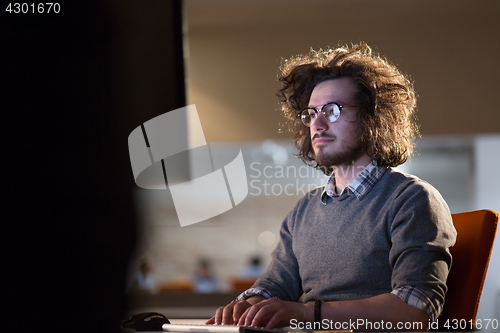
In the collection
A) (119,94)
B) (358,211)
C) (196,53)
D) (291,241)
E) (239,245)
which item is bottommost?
(239,245)

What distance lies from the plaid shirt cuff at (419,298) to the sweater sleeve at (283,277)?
0.42 meters

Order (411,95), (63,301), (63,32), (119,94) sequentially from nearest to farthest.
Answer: (63,301) < (63,32) < (119,94) < (411,95)

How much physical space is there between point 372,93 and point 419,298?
0.69 m

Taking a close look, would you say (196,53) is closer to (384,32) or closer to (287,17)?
(287,17)

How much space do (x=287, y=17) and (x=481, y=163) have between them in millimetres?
1819

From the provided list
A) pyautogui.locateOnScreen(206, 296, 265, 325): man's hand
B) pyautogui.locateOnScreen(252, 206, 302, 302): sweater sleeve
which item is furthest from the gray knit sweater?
pyautogui.locateOnScreen(206, 296, 265, 325): man's hand

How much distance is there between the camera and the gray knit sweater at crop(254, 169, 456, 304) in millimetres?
982

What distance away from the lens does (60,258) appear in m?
0.70

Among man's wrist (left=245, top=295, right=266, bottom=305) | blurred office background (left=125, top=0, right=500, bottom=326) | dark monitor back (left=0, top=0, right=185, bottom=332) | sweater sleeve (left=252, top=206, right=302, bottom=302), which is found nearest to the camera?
dark monitor back (left=0, top=0, right=185, bottom=332)

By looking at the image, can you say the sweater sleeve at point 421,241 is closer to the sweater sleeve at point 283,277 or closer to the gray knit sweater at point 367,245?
the gray knit sweater at point 367,245

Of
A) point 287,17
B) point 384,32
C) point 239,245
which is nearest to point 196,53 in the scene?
point 287,17

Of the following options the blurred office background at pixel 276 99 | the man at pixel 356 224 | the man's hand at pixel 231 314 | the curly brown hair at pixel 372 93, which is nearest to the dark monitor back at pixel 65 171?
the man's hand at pixel 231 314

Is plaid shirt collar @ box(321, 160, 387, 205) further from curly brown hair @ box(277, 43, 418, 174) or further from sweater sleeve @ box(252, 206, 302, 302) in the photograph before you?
sweater sleeve @ box(252, 206, 302, 302)

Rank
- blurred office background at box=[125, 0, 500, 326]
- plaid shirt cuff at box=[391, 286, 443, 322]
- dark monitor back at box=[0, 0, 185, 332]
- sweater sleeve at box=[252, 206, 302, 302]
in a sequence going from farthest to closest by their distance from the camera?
blurred office background at box=[125, 0, 500, 326] → sweater sleeve at box=[252, 206, 302, 302] → plaid shirt cuff at box=[391, 286, 443, 322] → dark monitor back at box=[0, 0, 185, 332]
